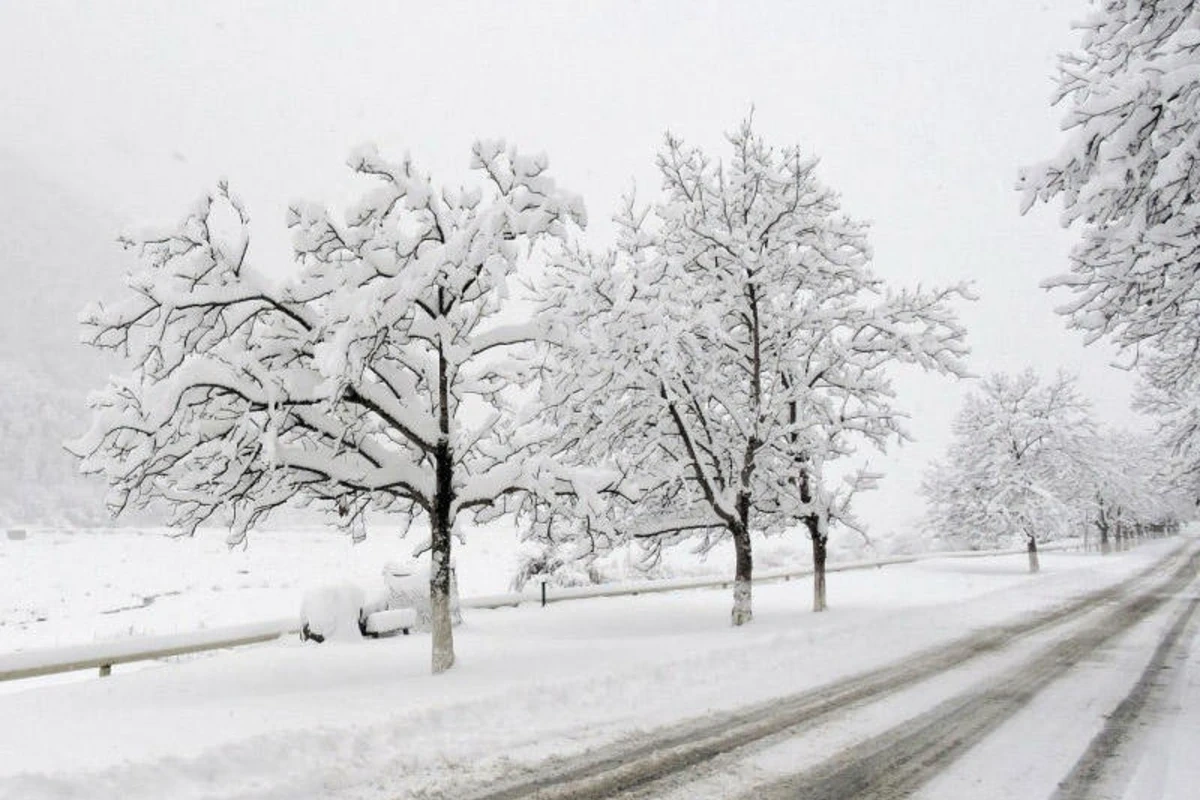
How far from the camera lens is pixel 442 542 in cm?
1050

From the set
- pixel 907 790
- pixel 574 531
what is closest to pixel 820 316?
pixel 574 531

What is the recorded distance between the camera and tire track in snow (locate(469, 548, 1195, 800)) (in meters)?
5.91

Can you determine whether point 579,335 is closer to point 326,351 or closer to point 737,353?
point 326,351

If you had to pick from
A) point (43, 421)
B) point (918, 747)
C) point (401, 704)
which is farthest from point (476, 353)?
point (43, 421)

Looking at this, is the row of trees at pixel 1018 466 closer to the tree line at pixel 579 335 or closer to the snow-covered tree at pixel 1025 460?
the snow-covered tree at pixel 1025 460

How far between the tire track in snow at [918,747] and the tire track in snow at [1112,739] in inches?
37.1

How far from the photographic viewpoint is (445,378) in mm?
10547

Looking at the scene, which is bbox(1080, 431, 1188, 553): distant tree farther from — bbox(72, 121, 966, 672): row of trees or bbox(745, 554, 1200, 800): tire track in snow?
bbox(745, 554, 1200, 800): tire track in snow

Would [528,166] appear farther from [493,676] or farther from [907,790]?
[907,790]

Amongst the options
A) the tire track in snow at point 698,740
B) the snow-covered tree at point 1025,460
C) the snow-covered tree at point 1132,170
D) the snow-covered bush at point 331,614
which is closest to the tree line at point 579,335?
the snow-covered tree at point 1132,170

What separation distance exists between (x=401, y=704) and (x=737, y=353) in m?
11.8

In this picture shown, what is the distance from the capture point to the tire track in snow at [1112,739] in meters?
6.01

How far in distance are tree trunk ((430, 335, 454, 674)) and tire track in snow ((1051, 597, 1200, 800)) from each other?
7.29 meters

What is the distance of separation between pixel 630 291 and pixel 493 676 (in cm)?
697
